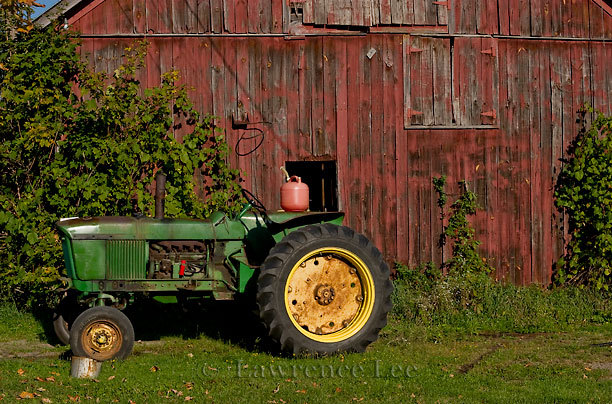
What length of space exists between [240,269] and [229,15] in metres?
3.82

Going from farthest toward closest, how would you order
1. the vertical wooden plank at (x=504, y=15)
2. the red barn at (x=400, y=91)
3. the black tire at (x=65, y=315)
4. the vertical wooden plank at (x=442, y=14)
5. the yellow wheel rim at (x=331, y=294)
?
the vertical wooden plank at (x=504, y=15) < the vertical wooden plank at (x=442, y=14) < the red barn at (x=400, y=91) < the black tire at (x=65, y=315) < the yellow wheel rim at (x=331, y=294)

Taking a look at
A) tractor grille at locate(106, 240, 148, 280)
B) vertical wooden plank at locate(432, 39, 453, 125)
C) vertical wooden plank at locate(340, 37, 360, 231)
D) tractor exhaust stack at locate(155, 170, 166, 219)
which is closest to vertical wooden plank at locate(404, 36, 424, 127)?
vertical wooden plank at locate(432, 39, 453, 125)

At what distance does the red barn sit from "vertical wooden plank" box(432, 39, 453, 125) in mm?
19

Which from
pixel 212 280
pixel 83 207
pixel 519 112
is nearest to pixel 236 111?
pixel 83 207

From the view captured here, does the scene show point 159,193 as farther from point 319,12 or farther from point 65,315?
point 319,12

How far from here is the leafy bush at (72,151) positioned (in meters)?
8.81

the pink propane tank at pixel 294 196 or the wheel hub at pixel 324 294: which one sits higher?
the pink propane tank at pixel 294 196

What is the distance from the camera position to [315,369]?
6586 millimetres

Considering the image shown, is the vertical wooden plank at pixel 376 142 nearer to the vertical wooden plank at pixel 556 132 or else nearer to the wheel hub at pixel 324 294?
the vertical wooden plank at pixel 556 132

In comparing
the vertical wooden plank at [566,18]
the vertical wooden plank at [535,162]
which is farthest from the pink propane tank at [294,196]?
the vertical wooden plank at [566,18]

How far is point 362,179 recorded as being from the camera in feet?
32.3

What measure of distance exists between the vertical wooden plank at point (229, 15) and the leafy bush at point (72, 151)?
0.95m

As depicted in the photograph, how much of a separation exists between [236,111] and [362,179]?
1.85 m

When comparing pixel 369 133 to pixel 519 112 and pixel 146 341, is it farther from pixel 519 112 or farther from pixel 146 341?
pixel 146 341
